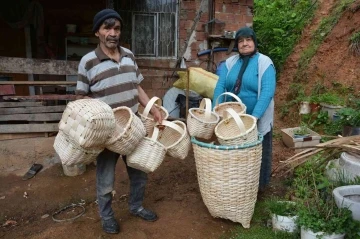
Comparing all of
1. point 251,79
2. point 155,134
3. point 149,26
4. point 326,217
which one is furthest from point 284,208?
point 149,26

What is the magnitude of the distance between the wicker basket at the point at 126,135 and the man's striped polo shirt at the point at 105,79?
0.53 feet

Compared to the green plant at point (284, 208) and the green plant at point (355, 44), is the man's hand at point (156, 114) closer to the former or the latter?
the green plant at point (284, 208)

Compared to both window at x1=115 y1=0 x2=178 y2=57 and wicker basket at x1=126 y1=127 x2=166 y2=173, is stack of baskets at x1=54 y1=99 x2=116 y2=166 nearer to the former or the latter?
wicker basket at x1=126 y1=127 x2=166 y2=173

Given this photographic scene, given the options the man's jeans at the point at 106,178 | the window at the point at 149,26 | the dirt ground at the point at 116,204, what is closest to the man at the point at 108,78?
the man's jeans at the point at 106,178

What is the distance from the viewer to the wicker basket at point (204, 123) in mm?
2801

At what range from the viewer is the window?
19.6ft

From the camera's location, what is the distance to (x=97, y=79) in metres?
2.60

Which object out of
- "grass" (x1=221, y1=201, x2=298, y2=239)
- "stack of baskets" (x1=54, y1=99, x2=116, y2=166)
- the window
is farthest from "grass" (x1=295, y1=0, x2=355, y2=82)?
"stack of baskets" (x1=54, y1=99, x2=116, y2=166)

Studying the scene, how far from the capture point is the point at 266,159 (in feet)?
11.1

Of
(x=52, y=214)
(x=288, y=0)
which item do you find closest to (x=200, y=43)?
(x=52, y=214)

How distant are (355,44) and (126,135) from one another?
607cm

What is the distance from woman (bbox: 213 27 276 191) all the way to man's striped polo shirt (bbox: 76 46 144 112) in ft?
3.32

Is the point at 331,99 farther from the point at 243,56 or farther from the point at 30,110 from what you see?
the point at 30,110

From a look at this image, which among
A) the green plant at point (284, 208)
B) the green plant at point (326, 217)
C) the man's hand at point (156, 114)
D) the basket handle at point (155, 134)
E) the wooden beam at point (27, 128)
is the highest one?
the man's hand at point (156, 114)
